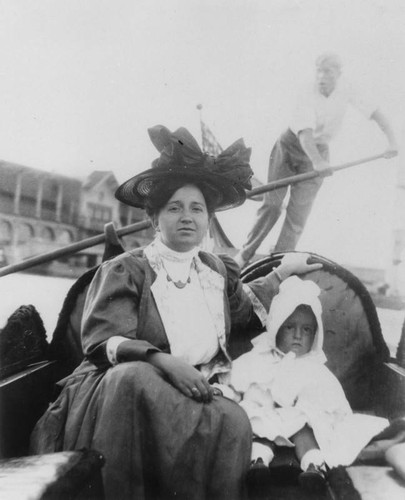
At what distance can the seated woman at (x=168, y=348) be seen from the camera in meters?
1.34

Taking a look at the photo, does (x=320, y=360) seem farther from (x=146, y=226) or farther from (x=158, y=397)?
(x=146, y=226)

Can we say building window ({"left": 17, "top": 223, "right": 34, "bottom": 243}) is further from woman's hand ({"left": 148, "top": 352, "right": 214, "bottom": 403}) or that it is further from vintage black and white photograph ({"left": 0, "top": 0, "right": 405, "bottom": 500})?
woman's hand ({"left": 148, "top": 352, "right": 214, "bottom": 403})

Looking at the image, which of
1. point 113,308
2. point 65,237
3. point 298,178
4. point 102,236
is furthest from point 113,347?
point 298,178

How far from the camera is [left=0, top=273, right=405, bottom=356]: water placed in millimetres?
2129

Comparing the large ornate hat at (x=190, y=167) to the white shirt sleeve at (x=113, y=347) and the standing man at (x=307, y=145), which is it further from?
the white shirt sleeve at (x=113, y=347)

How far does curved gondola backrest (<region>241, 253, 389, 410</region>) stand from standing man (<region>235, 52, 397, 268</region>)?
34 cm

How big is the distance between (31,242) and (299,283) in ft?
3.54

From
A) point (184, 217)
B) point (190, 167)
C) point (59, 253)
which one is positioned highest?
point (190, 167)

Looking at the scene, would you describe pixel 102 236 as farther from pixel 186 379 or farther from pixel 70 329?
pixel 186 379

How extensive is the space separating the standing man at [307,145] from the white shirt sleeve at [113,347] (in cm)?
94

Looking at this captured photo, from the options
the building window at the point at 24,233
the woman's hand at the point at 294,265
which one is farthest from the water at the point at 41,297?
the woman's hand at the point at 294,265

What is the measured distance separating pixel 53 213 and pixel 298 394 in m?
1.23

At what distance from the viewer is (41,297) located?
217 centimetres

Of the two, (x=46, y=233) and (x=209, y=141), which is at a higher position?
(x=209, y=141)
